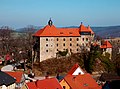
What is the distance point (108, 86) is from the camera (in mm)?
39719

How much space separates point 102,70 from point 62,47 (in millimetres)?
10207

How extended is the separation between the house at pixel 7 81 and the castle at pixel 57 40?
80.5 feet

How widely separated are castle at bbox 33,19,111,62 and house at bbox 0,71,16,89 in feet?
80.5

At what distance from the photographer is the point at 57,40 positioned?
7125 centimetres

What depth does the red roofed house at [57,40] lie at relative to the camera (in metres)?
69.6

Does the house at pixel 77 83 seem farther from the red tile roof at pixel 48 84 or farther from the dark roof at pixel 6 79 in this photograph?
the dark roof at pixel 6 79

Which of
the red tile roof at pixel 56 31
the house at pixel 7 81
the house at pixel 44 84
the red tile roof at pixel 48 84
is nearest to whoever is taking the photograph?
the house at pixel 44 84

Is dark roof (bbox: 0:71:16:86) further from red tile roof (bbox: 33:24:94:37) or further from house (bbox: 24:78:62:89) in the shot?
red tile roof (bbox: 33:24:94:37)

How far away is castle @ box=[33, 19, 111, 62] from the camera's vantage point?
228 feet

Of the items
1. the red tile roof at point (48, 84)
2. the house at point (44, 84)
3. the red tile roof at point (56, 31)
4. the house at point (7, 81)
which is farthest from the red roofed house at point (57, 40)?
the house at point (44, 84)

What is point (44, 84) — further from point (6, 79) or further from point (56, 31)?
point (56, 31)

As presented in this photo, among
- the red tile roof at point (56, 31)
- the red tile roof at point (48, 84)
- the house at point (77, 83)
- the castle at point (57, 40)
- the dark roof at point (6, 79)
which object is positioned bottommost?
the house at point (77, 83)

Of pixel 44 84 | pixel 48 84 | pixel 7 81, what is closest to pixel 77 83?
pixel 48 84

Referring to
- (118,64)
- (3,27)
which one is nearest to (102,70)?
(118,64)
